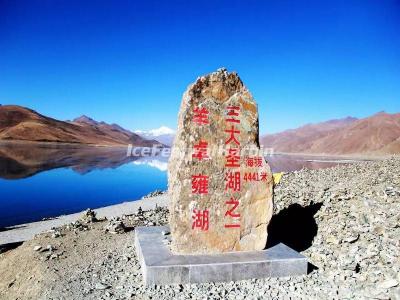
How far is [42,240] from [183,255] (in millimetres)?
4366

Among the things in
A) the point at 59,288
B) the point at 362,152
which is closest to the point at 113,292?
the point at 59,288

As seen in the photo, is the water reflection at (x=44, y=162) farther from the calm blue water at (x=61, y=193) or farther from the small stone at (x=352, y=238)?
the small stone at (x=352, y=238)

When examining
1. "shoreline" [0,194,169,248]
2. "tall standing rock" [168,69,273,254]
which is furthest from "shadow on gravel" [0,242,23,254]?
"tall standing rock" [168,69,273,254]

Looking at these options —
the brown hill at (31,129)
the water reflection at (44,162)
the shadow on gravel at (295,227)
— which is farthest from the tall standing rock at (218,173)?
the brown hill at (31,129)

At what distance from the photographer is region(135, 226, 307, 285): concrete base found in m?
6.90

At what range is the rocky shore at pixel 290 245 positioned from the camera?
271 inches

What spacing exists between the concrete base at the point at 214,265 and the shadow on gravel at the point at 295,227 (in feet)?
2.68

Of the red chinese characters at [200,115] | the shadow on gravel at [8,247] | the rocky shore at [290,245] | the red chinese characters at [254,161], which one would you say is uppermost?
the red chinese characters at [200,115]

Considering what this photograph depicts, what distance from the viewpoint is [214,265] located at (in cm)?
709

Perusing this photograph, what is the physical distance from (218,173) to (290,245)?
282 cm

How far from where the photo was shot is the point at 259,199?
7969mm

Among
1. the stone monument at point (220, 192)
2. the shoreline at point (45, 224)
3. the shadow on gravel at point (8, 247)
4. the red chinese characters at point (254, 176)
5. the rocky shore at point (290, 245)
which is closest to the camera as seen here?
the rocky shore at point (290, 245)

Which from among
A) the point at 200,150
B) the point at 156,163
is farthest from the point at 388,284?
the point at 156,163

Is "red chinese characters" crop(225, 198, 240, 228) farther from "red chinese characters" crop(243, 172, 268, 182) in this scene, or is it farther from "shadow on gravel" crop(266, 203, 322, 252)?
"shadow on gravel" crop(266, 203, 322, 252)
